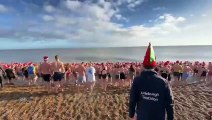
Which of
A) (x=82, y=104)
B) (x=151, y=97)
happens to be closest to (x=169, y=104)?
(x=151, y=97)

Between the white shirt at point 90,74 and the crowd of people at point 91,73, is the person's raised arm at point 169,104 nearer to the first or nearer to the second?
the crowd of people at point 91,73

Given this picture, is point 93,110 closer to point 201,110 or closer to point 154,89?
point 201,110

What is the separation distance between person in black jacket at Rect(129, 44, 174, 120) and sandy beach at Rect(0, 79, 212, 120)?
5072 mm

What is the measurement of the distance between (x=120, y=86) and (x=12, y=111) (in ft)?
21.4

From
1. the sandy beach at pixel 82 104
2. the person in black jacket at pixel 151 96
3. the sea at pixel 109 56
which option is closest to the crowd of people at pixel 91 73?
the sandy beach at pixel 82 104

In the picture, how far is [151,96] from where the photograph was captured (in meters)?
3.87

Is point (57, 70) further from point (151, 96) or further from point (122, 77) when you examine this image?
point (151, 96)

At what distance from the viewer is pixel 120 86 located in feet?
48.5

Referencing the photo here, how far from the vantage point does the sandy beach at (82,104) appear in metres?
9.22

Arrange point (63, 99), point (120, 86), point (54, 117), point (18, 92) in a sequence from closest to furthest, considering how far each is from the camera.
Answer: point (54, 117) < point (63, 99) < point (18, 92) < point (120, 86)

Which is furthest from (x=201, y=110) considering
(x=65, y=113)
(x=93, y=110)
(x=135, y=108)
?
(x=135, y=108)

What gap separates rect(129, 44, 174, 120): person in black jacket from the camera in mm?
3816

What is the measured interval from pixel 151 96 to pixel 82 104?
711 cm

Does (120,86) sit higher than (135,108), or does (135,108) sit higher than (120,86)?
(135,108)
